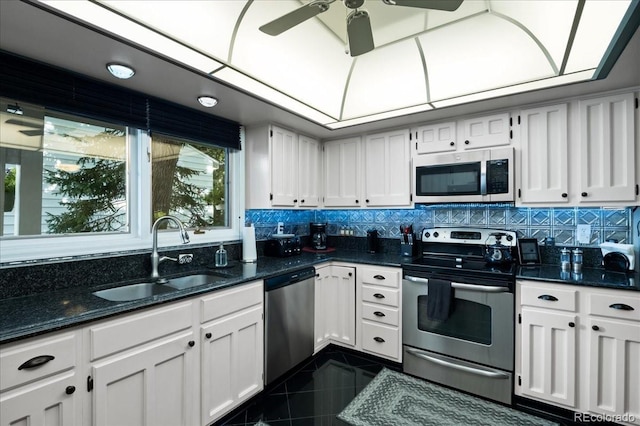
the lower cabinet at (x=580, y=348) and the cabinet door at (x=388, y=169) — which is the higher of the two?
the cabinet door at (x=388, y=169)

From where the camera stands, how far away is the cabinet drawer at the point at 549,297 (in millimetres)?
2014

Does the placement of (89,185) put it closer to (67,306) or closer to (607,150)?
(67,306)

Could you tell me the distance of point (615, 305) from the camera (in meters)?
1.89

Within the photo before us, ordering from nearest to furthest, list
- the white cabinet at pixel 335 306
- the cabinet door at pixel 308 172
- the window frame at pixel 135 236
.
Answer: the window frame at pixel 135 236, the white cabinet at pixel 335 306, the cabinet door at pixel 308 172

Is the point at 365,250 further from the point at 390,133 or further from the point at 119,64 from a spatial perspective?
the point at 119,64

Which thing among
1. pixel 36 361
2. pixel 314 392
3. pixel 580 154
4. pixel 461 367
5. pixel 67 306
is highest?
pixel 580 154

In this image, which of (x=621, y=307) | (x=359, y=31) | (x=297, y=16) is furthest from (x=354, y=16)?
(x=621, y=307)

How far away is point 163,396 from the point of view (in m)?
1.67

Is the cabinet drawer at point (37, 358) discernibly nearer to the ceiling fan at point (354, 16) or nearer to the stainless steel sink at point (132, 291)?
the stainless steel sink at point (132, 291)

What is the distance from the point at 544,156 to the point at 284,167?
234cm

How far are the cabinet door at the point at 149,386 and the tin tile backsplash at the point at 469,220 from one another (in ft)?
5.18

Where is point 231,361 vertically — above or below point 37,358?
below

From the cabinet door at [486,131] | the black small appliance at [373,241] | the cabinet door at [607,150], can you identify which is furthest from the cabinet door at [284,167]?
the cabinet door at [607,150]

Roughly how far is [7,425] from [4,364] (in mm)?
246
